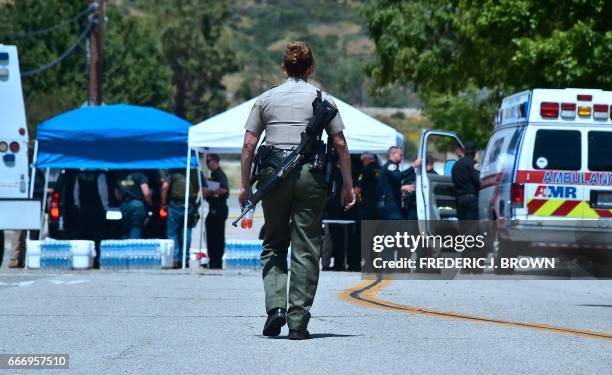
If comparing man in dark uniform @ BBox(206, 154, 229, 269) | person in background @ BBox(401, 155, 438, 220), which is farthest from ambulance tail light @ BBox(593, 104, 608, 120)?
man in dark uniform @ BBox(206, 154, 229, 269)

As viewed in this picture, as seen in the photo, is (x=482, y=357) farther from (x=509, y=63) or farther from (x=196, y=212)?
(x=509, y=63)

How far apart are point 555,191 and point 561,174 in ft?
0.77

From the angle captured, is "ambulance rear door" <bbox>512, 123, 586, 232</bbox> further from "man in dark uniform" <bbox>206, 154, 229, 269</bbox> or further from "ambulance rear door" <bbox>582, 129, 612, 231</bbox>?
"man in dark uniform" <bbox>206, 154, 229, 269</bbox>

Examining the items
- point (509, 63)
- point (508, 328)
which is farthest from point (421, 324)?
point (509, 63)

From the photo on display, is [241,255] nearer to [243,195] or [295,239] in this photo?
[243,195]

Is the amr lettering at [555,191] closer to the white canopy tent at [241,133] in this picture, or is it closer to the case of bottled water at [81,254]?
the white canopy tent at [241,133]

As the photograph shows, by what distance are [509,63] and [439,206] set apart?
8.13 meters

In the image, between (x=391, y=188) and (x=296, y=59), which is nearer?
(x=296, y=59)

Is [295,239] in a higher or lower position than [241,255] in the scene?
higher

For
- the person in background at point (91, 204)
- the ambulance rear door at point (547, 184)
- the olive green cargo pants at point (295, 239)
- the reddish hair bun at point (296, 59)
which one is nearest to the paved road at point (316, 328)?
the olive green cargo pants at point (295, 239)

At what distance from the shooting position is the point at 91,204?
67.0 ft

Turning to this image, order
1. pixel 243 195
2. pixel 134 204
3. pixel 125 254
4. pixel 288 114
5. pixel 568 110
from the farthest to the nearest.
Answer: pixel 134 204, pixel 125 254, pixel 568 110, pixel 243 195, pixel 288 114

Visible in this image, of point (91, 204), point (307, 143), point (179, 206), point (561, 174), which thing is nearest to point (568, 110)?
point (561, 174)

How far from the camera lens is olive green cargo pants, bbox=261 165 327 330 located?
30.0 ft
